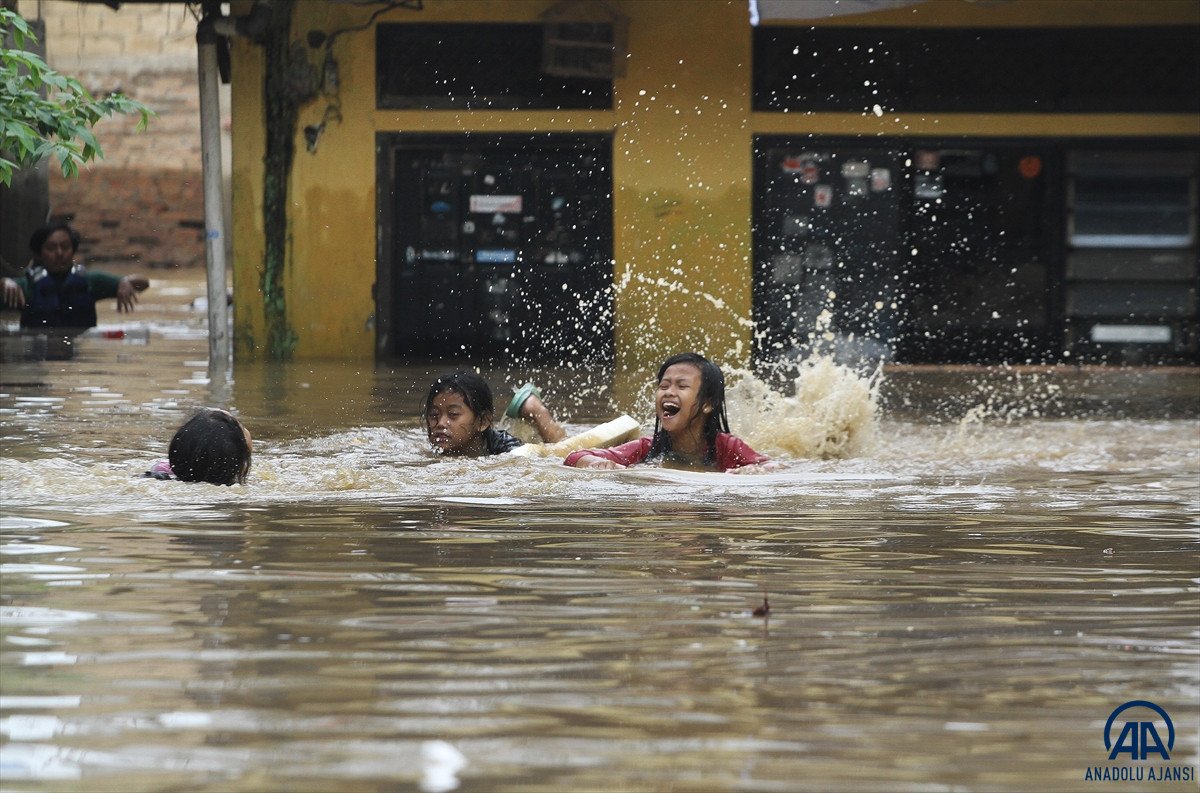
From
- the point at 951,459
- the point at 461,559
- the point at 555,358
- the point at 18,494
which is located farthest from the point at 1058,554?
the point at 555,358

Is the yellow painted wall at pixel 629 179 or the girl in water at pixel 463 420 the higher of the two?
the yellow painted wall at pixel 629 179

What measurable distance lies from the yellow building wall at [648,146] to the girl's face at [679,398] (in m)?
7.67

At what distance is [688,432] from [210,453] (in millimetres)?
2362

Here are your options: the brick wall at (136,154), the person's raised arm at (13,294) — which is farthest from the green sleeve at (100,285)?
the brick wall at (136,154)

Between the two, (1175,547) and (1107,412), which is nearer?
(1175,547)

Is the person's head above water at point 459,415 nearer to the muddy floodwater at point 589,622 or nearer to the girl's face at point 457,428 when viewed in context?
the girl's face at point 457,428

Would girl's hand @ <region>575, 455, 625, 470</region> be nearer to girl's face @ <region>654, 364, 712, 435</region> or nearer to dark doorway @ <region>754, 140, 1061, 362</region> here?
girl's face @ <region>654, 364, 712, 435</region>

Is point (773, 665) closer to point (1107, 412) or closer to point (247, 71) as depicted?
point (1107, 412)

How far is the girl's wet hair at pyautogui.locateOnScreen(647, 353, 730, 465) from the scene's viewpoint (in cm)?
895

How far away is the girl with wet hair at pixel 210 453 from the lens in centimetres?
785

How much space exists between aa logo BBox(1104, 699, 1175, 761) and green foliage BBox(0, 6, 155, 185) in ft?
21.6

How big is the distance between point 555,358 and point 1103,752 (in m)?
13.3

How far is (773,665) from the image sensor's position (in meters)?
4.60

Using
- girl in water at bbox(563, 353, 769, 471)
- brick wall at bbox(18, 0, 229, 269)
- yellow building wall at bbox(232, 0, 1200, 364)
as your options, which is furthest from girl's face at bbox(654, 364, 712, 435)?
brick wall at bbox(18, 0, 229, 269)
